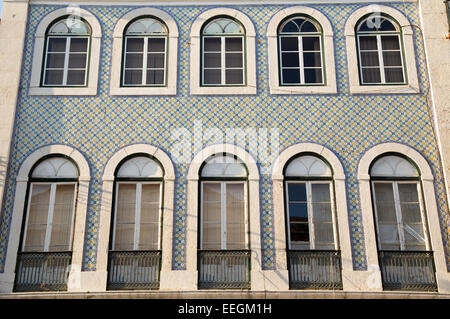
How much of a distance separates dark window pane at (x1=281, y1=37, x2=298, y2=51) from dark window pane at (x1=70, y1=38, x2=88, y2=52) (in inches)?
192

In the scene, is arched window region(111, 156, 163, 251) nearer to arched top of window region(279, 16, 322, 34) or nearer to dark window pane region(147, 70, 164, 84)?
dark window pane region(147, 70, 164, 84)

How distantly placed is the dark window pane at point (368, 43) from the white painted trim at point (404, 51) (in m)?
0.23

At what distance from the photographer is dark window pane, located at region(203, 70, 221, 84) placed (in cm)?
1234

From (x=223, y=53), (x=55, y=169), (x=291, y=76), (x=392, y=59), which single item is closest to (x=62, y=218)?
(x=55, y=169)

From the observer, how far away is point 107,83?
12.3 metres

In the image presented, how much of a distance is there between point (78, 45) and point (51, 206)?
4.05 metres

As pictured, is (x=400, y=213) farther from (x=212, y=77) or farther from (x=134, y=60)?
(x=134, y=60)

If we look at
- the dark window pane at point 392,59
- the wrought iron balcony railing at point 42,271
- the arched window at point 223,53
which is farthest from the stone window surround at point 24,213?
the dark window pane at point 392,59

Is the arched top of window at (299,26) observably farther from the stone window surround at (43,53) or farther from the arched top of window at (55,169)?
the arched top of window at (55,169)

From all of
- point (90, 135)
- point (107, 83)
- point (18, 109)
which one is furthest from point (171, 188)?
point (18, 109)

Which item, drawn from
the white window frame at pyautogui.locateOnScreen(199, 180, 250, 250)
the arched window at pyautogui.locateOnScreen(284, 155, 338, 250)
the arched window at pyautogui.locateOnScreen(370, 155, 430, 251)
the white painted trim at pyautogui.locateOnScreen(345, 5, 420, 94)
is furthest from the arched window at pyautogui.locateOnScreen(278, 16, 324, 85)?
the white window frame at pyautogui.locateOnScreen(199, 180, 250, 250)

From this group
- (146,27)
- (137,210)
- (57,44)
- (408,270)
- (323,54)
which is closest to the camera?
(408,270)

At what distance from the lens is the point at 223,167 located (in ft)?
A: 38.3

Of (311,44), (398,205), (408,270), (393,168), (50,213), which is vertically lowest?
(408,270)
